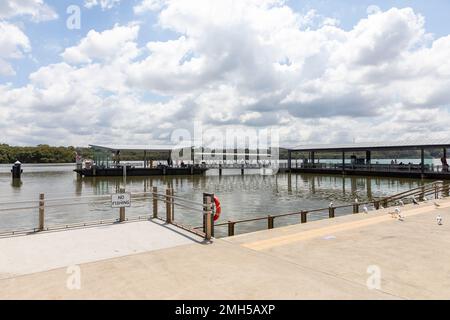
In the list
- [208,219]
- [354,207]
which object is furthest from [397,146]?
[208,219]

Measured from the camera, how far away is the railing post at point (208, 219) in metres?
7.48

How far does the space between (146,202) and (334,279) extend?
20244mm

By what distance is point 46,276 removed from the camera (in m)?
5.19

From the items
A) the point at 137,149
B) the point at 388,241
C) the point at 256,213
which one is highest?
the point at 137,149

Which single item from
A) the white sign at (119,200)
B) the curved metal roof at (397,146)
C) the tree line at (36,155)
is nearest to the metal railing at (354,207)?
the white sign at (119,200)

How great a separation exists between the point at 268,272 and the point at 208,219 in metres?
2.46

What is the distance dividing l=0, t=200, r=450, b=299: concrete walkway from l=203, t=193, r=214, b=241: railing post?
364mm

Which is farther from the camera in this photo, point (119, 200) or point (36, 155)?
point (36, 155)

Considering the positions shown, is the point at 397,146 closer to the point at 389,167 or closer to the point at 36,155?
the point at 389,167

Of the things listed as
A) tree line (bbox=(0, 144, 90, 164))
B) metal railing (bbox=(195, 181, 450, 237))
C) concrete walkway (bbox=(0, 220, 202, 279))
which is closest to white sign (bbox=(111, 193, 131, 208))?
concrete walkway (bbox=(0, 220, 202, 279))

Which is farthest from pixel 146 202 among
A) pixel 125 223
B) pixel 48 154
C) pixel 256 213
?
pixel 48 154

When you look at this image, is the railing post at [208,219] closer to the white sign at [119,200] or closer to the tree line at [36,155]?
the white sign at [119,200]

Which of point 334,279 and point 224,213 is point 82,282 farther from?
point 224,213

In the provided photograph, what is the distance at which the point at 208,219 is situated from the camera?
7.56 metres
